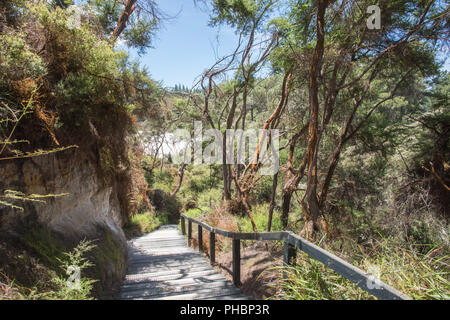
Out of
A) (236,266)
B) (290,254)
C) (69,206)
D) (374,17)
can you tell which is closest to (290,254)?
(290,254)

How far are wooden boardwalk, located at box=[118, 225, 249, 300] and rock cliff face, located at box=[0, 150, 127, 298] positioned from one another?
0.33m

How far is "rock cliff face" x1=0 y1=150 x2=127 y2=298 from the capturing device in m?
2.33

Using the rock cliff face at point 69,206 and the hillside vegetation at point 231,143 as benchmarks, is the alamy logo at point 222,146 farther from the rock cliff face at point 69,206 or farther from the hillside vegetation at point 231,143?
the rock cliff face at point 69,206

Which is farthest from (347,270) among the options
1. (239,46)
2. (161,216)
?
(161,216)

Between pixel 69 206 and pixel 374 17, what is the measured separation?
502 centimetres

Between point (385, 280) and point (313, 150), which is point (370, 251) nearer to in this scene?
point (385, 280)

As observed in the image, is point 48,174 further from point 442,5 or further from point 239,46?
point 442,5

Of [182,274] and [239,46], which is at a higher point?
[239,46]

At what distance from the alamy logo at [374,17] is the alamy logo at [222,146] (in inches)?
92.1

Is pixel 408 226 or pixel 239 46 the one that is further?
pixel 239 46

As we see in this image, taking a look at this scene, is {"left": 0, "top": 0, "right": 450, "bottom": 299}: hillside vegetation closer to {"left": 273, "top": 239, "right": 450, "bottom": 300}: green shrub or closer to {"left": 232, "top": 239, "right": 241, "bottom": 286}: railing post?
{"left": 273, "top": 239, "right": 450, "bottom": 300}: green shrub

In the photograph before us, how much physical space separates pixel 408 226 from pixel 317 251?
13.2 ft

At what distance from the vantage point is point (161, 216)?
13.6 m
